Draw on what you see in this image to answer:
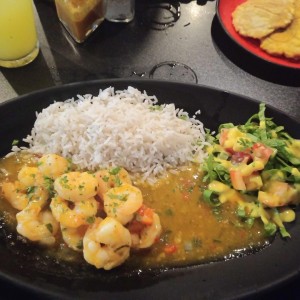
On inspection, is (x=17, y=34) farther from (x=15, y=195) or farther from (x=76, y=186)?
(x=76, y=186)

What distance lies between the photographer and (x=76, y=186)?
1623 mm

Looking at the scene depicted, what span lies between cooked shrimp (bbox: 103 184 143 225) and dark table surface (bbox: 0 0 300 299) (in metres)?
0.97

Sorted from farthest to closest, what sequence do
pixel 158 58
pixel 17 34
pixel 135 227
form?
pixel 158 58
pixel 17 34
pixel 135 227

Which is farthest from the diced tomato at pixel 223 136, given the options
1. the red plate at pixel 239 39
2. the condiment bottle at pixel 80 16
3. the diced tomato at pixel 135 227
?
the condiment bottle at pixel 80 16

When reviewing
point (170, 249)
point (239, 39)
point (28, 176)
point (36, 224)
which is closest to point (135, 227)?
point (170, 249)

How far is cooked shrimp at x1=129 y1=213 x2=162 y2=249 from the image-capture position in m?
1.63

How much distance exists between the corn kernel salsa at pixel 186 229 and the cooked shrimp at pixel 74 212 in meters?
0.13

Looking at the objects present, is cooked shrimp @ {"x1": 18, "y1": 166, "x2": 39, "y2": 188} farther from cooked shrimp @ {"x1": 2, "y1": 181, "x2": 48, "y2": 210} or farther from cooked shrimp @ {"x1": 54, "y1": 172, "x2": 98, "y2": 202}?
cooked shrimp @ {"x1": 54, "y1": 172, "x2": 98, "y2": 202}

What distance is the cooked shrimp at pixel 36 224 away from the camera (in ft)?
5.32

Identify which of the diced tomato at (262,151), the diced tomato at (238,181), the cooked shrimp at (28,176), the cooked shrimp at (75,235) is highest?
the cooked shrimp at (28,176)

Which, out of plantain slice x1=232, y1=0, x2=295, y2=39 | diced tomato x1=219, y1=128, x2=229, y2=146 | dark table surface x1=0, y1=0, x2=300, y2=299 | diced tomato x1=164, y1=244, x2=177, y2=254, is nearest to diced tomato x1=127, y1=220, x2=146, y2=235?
diced tomato x1=164, y1=244, x2=177, y2=254

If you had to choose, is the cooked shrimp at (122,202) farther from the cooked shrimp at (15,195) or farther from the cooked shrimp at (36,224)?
the cooked shrimp at (15,195)

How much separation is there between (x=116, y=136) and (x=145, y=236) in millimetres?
484

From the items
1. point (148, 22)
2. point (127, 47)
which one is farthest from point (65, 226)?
point (148, 22)
